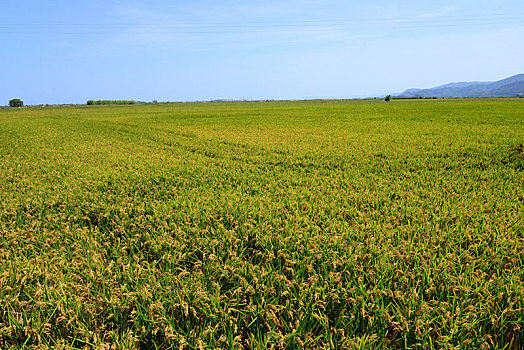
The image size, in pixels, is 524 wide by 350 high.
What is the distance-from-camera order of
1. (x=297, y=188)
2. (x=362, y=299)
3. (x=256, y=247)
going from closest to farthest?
(x=362, y=299)
(x=256, y=247)
(x=297, y=188)

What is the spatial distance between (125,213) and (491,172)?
685 centimetres

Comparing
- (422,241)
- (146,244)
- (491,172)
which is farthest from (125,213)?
(491,172)

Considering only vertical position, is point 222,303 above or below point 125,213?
below

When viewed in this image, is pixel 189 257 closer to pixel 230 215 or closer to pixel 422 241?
pixel 230 215

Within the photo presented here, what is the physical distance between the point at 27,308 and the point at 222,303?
141cm

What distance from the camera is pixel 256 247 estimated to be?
9.68 ft

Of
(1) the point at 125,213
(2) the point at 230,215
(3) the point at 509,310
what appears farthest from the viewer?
(1) the point at 125,213

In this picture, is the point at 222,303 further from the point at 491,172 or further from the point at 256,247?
the point at 491,172

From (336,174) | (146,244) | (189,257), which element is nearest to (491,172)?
(336,174)

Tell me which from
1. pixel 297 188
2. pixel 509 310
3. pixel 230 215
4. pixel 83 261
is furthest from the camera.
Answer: pixel 297 188

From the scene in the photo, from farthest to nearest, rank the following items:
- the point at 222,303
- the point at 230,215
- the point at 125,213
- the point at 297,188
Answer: the point at 297,188 < the point at 125,213 < the point at 230,215 < the point at 222,303

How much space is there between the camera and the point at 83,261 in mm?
2693

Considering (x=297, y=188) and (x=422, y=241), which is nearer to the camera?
(x=422, y=241)

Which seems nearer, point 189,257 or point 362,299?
point 362,299
